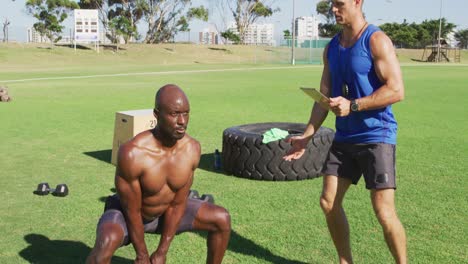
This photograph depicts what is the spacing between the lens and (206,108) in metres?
14.1

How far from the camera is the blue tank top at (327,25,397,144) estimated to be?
11.5ft

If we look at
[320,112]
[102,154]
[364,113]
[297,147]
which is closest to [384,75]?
[364,113]

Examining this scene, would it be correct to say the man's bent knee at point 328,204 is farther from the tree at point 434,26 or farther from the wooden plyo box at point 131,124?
the tree at point 434,26

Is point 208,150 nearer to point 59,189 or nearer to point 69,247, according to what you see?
point 59,189

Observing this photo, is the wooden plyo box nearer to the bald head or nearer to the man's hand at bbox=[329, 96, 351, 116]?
the bald head

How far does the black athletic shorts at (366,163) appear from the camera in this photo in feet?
11.7

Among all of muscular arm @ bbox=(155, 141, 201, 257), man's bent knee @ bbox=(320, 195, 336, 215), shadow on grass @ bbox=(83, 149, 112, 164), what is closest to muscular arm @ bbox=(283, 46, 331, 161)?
man's bent knee @ bbox=(320, 195, 336, 215)

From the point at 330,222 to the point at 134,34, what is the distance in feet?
203

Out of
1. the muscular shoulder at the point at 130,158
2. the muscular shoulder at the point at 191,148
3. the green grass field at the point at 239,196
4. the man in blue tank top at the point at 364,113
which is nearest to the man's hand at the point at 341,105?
the man in blue tank top at the point at 364,113

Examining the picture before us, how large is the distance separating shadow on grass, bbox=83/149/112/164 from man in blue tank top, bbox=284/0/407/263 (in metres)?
4.59

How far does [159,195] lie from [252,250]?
1.31 metres

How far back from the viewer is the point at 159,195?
3.39m

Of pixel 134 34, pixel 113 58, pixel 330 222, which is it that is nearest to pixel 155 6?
pixel 134 34

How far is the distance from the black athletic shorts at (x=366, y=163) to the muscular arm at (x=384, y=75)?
31 centimetres
